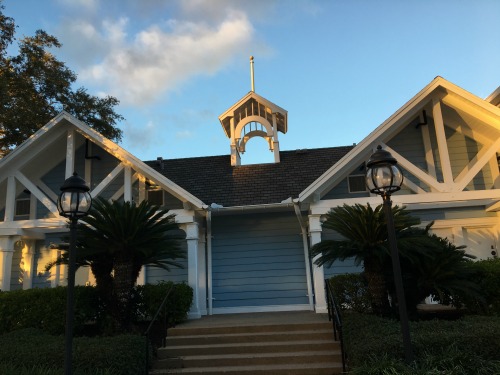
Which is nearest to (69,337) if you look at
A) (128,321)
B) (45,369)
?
(45,369)

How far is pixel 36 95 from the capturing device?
18656mm

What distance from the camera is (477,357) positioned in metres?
5.25

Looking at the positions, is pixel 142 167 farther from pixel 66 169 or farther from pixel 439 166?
pixel 439 166

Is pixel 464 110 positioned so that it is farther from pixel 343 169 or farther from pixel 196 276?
pixel 196 276

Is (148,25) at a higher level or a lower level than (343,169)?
higher

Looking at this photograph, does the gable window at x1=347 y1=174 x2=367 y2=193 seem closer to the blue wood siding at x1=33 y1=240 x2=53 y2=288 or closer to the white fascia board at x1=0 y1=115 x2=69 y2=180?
the white fascia board at x1=0 y1=115 x2=69 y2=180

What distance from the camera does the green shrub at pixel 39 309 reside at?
28.0ft

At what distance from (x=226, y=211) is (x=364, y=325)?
5782 mm

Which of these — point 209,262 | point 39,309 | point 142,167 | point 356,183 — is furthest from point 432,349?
point 142,167

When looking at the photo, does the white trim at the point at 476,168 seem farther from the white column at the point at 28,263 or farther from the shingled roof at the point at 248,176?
the white column at the point at 28,263

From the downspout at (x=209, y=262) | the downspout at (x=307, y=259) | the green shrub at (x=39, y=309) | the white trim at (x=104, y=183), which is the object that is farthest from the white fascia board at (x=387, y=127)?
Result: the green shrub at (x=39, y=309)

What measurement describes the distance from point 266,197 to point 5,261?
23.0ft

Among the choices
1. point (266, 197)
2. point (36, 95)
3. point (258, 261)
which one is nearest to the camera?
point (258, 261)

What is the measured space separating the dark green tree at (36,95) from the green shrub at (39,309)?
27.8ft
